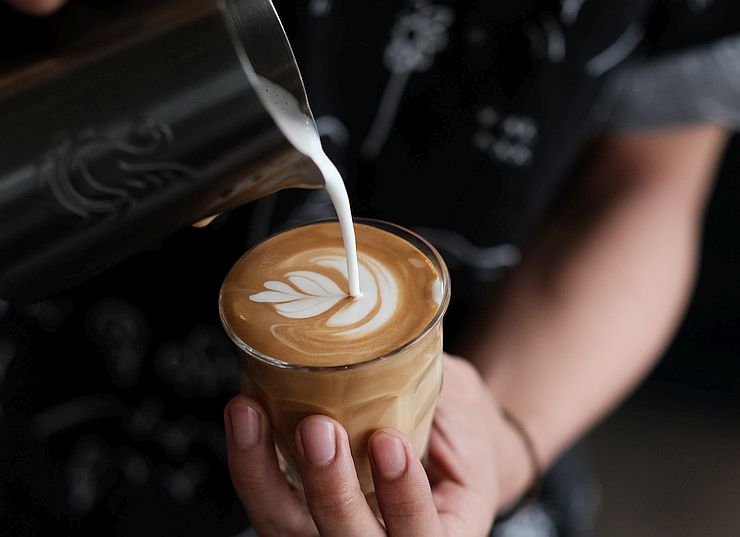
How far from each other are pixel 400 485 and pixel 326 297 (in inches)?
6.7

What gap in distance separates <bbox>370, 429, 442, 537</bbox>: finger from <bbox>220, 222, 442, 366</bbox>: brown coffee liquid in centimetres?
8

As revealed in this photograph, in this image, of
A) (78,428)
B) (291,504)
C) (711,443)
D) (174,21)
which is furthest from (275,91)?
(711,443)

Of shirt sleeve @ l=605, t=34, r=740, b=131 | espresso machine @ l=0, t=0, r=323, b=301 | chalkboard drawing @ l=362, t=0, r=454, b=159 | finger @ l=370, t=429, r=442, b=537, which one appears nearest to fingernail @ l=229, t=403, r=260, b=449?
finger @ l=370, t=429, r=442, b=537

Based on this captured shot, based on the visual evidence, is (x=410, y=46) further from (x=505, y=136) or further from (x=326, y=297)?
(x=326, y=297)

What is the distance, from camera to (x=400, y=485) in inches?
26.3

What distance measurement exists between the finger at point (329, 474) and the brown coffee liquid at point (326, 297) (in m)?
0.05

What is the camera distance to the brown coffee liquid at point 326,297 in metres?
0.66

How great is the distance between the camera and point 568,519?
3.95ft

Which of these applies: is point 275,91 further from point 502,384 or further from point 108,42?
point 502,384

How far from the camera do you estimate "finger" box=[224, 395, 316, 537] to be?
0.70 metres

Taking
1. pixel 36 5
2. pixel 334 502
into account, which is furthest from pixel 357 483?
pixel 36 5

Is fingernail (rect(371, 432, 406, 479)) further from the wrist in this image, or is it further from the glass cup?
the wrist

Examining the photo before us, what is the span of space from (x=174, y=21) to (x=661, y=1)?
32.5 inches

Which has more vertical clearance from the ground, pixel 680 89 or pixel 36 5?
pixel 36 5
